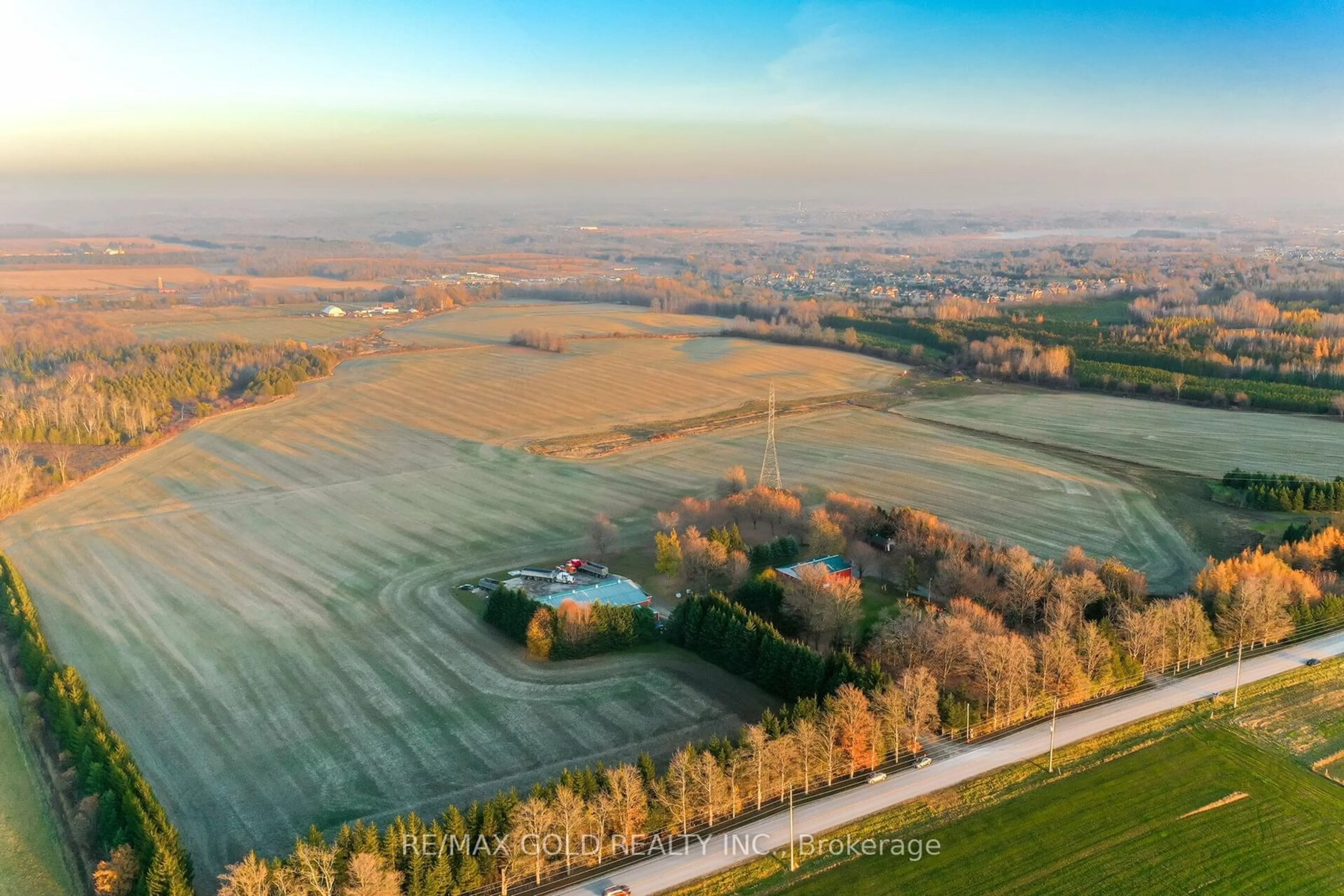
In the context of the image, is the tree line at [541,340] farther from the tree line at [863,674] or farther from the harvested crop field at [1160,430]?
the tree line at [863,674]

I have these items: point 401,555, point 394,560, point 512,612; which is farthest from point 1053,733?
point 401,555

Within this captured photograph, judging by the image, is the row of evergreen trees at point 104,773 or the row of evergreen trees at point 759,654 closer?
the row of evergreen trees at point 104,773

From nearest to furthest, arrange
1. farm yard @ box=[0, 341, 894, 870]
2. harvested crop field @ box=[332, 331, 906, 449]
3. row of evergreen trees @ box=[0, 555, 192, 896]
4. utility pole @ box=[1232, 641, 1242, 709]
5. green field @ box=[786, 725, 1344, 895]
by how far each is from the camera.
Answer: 1. row of evergreen trees @ box=[0, 555, 192, 896]
2. green field @ box=[786, 725, 1344, 895]
3. farm yard @ box=[0, 341, 894, 870]
4. utility pole @ box=[1232, 641, 1242, 709]
5. harvested crop field @ box=[332, 331, 906, 449]

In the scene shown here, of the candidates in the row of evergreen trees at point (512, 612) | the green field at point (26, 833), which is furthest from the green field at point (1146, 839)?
the green field at point (26, 833)

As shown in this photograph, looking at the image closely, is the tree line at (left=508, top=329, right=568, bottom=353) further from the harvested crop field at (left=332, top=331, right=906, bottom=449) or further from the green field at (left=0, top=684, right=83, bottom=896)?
the green field at (left=0, top=684, right=83, bottom=896)

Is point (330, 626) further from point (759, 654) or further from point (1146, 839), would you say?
point (1146, 839)

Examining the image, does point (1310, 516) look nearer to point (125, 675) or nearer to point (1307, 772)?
point (1307, 772)

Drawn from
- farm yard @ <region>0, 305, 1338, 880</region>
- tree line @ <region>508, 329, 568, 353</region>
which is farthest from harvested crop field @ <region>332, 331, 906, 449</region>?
tree line @ <region>508, 329, 568, 353</region>
